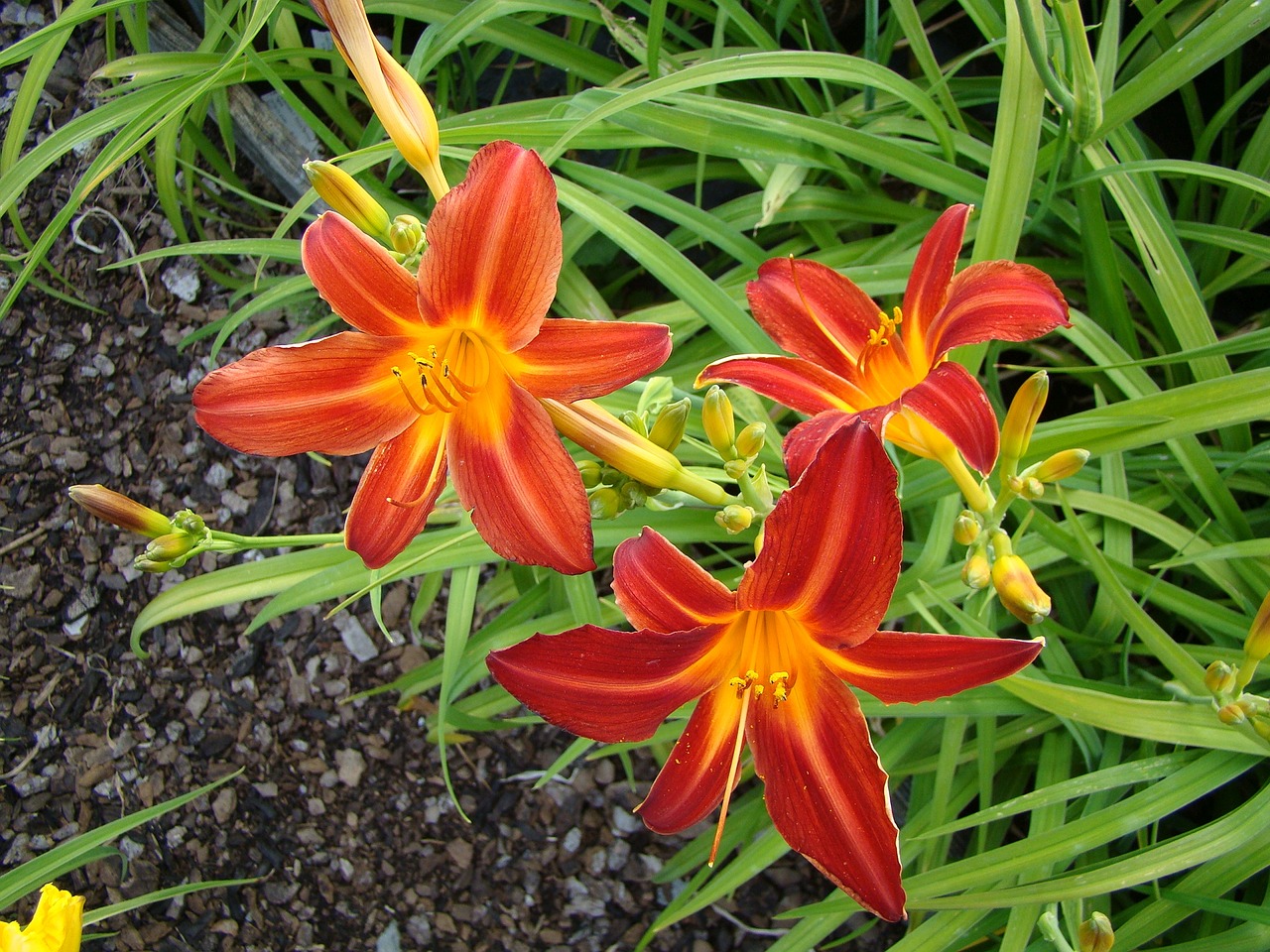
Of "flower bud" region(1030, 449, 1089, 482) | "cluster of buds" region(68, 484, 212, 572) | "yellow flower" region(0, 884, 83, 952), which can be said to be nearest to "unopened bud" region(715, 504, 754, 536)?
"flower bud" region(1030, 449, 1089, 482)

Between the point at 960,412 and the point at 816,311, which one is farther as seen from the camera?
the point at 816,311

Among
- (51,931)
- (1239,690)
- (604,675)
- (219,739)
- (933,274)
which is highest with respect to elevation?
(933,274)

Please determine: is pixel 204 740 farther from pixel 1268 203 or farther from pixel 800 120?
pixel 1268 203

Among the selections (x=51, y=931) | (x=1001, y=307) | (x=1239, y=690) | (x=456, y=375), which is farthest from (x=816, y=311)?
(x=51, y=931)

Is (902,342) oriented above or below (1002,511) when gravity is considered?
above

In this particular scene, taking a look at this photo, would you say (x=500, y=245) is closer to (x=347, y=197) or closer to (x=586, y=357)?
(x=586, y=357)

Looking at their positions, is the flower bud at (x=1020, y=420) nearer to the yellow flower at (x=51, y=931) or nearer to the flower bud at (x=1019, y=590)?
the flower bud at (x=1019, y=590)

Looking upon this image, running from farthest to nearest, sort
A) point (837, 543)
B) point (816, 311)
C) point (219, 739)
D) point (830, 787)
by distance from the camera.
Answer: point (219, 739)
point (816, 311)
point (830, 787)
point (837, 543)
